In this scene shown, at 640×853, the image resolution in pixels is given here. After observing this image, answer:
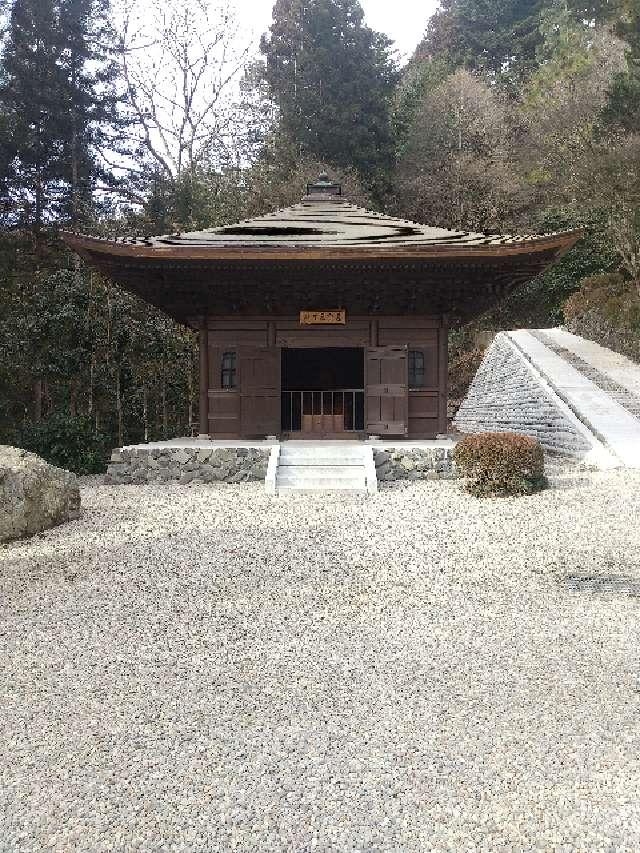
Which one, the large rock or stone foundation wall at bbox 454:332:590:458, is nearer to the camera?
the large rock

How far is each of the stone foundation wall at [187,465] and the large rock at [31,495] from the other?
271cm

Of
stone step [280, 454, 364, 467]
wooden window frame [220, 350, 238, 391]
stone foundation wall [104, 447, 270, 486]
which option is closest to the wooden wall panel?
wooden window frame [220, 350, 238, 391]

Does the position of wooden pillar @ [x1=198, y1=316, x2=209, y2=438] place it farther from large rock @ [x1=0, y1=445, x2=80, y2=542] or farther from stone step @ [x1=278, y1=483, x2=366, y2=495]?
large rock @ [x1=0, y1=445, x2=80, y2=542]

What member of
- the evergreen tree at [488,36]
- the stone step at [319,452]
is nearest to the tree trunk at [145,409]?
the stone step at [319,452]

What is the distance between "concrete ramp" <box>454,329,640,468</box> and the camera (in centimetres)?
1159

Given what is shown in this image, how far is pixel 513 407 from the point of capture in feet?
51.5

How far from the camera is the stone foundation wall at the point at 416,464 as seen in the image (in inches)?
418

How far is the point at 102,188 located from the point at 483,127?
52.3 ft

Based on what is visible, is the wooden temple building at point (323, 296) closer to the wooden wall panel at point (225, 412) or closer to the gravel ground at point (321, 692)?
the wooden wall panel at point (225, 412)

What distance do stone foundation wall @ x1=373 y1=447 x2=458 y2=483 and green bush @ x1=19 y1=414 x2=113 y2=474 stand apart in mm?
6156

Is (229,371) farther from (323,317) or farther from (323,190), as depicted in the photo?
(323,190)

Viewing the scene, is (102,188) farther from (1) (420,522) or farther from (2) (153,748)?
(2) (153,748)

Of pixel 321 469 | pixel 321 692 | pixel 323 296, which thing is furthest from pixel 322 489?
pixel 321 692

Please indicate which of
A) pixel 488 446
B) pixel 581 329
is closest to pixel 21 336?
pixel 488 446
